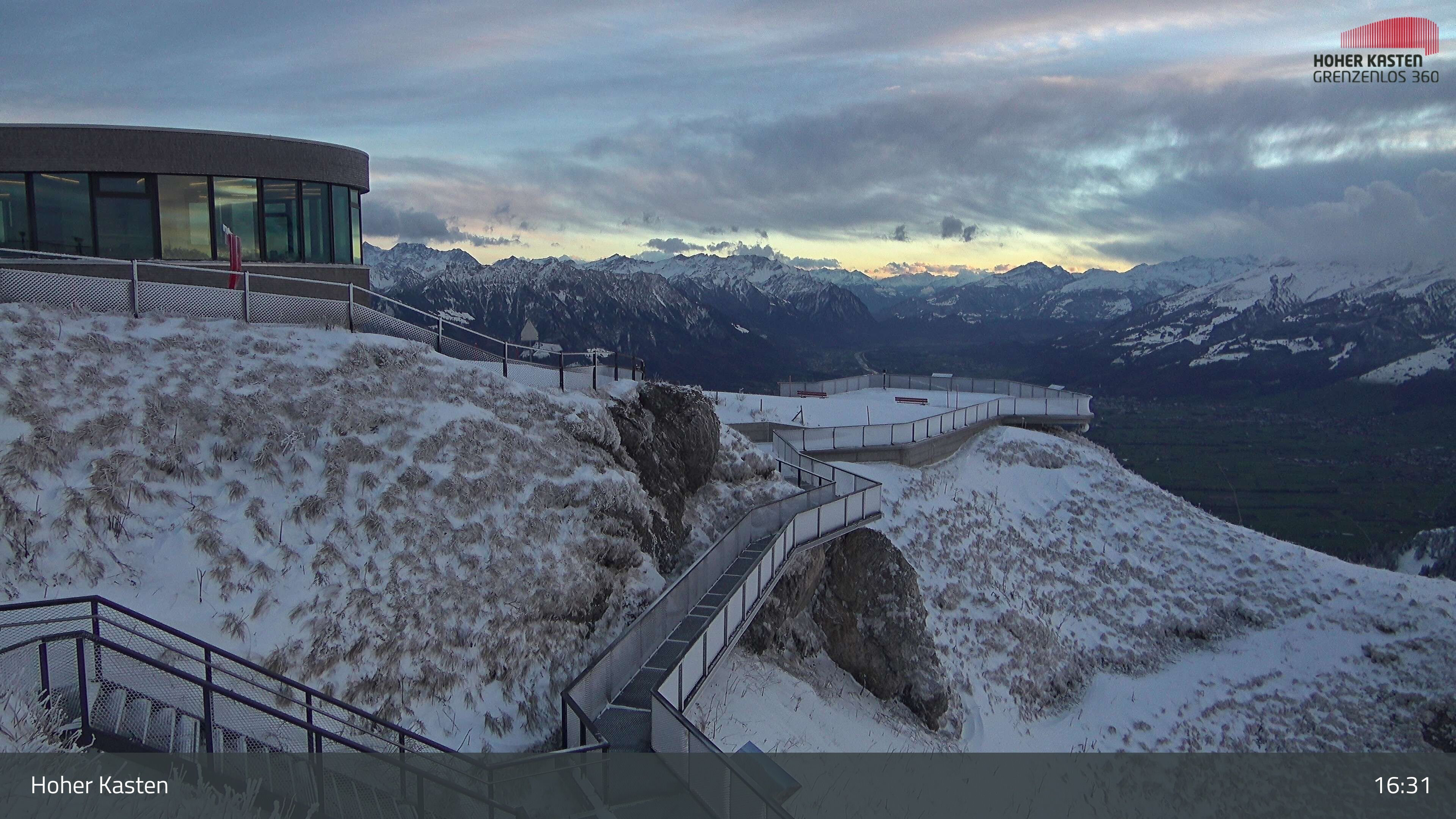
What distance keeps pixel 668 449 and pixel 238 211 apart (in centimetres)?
1248

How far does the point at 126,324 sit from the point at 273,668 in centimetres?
858

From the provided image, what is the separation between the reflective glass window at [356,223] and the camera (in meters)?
23.1

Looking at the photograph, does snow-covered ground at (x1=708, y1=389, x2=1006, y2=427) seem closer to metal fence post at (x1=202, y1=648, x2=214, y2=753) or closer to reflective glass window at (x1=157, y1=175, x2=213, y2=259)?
reflective glass window at (x1=157, y1=175, x2=213, y2=259)

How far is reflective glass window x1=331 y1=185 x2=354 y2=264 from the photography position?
22281mm

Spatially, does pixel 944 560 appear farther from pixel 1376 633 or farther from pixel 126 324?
pixel 126 324

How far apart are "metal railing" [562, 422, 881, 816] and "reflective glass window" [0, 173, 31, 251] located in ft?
56.6

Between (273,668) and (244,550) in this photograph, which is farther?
(244,550)

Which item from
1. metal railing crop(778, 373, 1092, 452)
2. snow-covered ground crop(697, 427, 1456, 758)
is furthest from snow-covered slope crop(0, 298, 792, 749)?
metal railing crop(778, 373, 1092, 452)

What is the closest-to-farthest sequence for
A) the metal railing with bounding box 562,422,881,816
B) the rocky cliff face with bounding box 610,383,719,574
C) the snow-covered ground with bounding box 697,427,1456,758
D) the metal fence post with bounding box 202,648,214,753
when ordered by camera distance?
1. the metal fence post with bounding box 202,648,214,753
2. the metal railing with bounding box 562,422,881,816
3. the rocky cliff face with bounding box 610,383,719,574
4. the snow-covered ground with bounding box 697,427,1456,758

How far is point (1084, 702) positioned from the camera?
2402 centimetres

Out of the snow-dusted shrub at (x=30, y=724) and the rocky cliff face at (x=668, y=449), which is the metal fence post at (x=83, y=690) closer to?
the snow-dusted shrub at (x=30, y=724)

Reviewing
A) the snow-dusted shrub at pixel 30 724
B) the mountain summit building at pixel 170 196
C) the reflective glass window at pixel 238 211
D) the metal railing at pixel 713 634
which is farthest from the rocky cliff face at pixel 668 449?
the snow-dusted shrub at pixel 30 724

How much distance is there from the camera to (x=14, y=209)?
60.8 feet

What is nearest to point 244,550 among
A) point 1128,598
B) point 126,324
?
point 126,324
